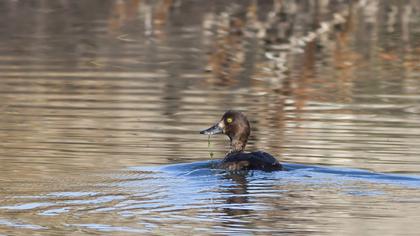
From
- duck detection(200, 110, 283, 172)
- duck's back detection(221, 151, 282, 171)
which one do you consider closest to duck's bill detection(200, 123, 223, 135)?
duck detection(200, 110, 283, 172)

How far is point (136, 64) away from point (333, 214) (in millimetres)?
13481

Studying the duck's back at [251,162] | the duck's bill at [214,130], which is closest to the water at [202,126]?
the duck's back at [251,162]

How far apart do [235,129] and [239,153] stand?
113 centimetres

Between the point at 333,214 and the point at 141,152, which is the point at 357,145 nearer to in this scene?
the point at 141,152

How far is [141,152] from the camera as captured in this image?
1469 centimetres

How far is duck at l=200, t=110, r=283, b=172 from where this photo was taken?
518 inches

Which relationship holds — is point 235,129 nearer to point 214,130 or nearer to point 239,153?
point 214,130

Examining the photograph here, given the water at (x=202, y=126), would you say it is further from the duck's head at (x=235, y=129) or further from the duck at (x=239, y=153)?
the duck's head at (x=235, y=129)

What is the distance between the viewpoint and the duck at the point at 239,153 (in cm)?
1316

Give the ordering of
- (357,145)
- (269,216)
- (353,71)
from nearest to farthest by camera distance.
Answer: (269,216) → (357,145) → (353,71)

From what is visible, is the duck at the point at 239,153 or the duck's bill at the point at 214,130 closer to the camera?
the duck at the point at 239,153

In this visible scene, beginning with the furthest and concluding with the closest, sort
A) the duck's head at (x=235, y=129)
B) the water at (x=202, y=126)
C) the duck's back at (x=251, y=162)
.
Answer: the duck's head at (x=235, y=129), the duck's back at (x=251, y=162), the water at (x=202, y=126)

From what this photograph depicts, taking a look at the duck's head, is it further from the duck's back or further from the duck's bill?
the duck's back

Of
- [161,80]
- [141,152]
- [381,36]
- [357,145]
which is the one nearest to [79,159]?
[141,152]
